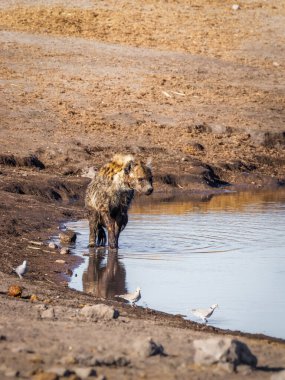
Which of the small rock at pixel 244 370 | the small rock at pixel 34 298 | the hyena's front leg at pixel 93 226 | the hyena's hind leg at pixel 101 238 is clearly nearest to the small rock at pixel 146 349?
the small rock at pixel 244 370

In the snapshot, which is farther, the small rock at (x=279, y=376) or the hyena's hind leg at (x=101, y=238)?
the hyena's hind leg at (x=101, y=238)

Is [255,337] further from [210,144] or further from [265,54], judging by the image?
[265,54]

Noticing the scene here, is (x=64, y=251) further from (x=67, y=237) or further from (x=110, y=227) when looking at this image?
(x=67, y=237)

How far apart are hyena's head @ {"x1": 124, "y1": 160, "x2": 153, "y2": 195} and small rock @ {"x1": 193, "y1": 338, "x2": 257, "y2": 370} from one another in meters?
7.27

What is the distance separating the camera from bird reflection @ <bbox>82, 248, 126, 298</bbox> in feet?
39.5

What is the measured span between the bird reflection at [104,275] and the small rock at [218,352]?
4990 millimetres

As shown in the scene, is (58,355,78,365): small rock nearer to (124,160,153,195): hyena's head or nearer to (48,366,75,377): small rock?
(48,366,75,377): small rock

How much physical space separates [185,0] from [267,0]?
2.81 meters

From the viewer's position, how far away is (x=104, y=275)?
12.9m

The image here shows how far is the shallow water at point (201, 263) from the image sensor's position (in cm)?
1105

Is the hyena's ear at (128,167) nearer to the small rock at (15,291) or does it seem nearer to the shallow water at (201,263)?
the shallow water at (201,263)

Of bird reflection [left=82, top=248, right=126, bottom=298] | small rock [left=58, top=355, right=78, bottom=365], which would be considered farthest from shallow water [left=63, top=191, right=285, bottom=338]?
small rock [left=58, top=355, right=78, bottom=365]

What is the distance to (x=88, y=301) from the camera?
10180 mm

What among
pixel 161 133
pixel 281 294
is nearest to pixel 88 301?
pixel 281 294
